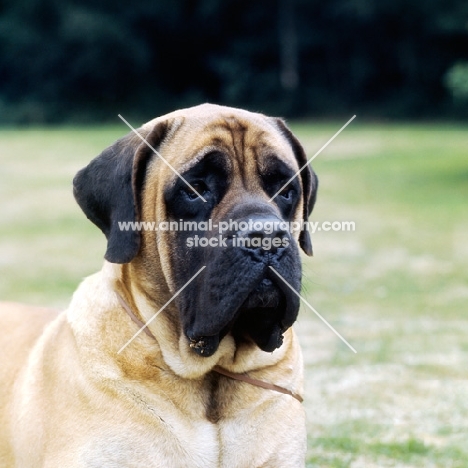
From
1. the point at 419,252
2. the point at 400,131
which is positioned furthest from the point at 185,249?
the point at 400,131

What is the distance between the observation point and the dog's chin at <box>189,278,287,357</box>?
3.13 metres

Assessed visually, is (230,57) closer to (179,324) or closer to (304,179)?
(304,179)

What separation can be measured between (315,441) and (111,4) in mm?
39523

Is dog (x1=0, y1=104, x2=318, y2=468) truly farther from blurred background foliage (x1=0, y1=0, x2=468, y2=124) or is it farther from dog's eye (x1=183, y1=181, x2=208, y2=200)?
blurred background foliage (x1=0, y1=0, x2=468, y2=124)

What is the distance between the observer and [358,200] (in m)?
16.8

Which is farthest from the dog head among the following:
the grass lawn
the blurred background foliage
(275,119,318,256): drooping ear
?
the blurred background foliage

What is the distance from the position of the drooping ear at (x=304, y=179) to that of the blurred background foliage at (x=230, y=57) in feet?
105

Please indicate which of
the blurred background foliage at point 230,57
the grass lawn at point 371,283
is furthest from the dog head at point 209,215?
the blurred background foliage at point 230,57

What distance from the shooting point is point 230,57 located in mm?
40156

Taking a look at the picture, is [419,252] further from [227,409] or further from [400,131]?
[400,131]

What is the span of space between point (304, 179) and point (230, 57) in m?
37.2

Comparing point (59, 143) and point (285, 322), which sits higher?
point (285, 322)

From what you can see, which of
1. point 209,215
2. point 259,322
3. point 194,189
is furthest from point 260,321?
point 194,189

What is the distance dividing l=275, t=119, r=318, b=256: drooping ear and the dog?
147mm
